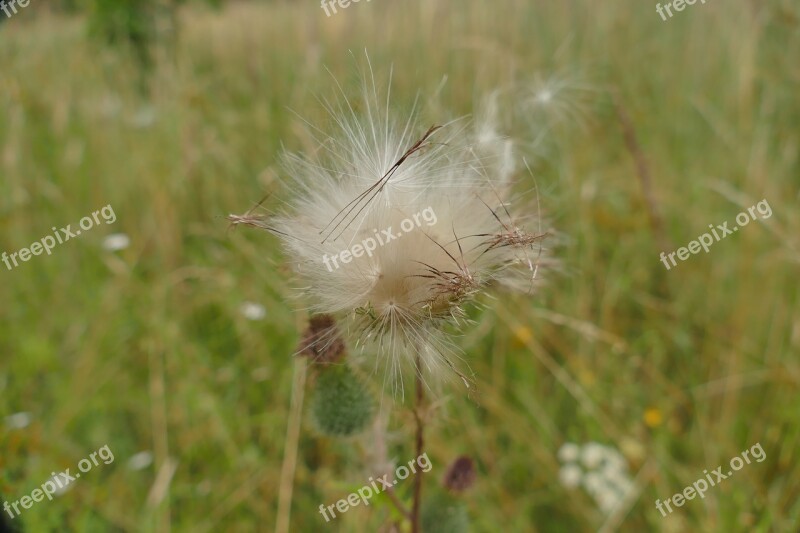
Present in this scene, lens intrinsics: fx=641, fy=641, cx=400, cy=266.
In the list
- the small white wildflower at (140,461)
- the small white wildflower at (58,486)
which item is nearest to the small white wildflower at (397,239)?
the small white wildflower at (58,486)

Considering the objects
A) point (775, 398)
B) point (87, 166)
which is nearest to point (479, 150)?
point (775, 398)

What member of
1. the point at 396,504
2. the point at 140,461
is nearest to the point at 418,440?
the point at 396,504

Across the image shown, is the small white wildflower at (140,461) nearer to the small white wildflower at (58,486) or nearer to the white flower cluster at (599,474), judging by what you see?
the small white wildflower at (58,486)

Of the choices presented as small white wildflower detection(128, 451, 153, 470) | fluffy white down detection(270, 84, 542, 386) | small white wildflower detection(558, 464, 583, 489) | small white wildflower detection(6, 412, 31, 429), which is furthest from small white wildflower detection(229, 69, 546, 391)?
small white wildflower detection(6, 412, 31, 429)

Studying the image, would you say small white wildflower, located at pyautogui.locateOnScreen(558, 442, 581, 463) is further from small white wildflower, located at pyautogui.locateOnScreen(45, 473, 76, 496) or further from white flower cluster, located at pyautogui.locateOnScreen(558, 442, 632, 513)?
small white wildflower, located at pyautogui.locateOnScreen(45, 473, 76, 496)

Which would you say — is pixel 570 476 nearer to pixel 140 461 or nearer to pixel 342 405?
pixel 342 405

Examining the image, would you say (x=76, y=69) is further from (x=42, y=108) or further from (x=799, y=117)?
(x=799, y=117)
